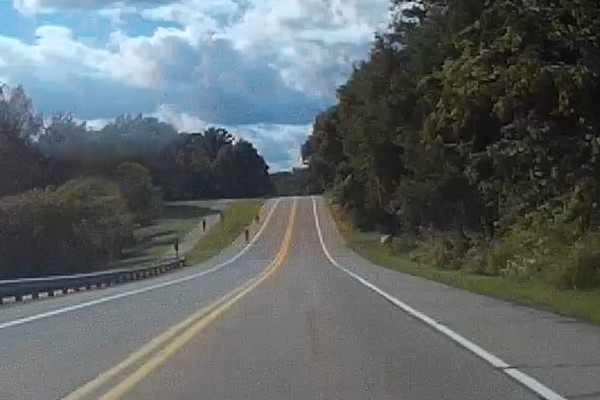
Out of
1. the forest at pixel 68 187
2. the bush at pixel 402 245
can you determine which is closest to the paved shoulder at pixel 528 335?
the forest at pixel 68 187

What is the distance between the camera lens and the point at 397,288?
36031 mm

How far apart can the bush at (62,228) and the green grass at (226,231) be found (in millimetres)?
6097

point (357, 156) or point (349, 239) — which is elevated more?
point (357, 156)

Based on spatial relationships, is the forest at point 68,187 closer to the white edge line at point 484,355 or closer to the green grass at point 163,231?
the green grass at point 163,231

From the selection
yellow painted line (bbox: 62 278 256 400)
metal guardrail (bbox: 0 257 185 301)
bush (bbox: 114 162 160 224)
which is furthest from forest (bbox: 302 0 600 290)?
bush (bbox: 114 162 160 224)

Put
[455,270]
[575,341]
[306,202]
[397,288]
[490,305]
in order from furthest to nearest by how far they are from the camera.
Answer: [306,202] → [455,270] → [397,288] → [490,305] → [575,341]

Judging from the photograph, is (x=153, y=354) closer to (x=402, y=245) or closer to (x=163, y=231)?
(x=402, y=245)

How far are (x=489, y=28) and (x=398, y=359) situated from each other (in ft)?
45.7

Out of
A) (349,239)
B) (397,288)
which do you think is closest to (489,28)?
(397,288)

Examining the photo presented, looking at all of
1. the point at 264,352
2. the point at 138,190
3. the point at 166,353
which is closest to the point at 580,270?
the point at 264,352

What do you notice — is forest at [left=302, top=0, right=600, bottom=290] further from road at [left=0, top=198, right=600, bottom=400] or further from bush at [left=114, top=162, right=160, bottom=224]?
bush at [left=114, top=162, right=160, bottom=224]

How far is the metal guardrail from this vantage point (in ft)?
116

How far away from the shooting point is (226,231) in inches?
4643

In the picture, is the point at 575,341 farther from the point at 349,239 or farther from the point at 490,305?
the point at 349,239
